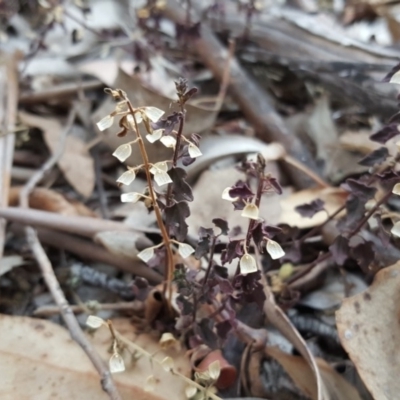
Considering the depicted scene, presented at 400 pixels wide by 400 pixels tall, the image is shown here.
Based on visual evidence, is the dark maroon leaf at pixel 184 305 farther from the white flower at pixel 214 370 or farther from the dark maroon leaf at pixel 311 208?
the dark maroon leaf at pixel 311 208

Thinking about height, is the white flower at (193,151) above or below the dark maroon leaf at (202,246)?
above

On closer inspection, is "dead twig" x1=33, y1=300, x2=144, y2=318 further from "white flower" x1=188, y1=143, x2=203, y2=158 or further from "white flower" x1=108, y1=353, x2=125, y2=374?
"white flower" x1=188, y1=143, x2=203, y2=158

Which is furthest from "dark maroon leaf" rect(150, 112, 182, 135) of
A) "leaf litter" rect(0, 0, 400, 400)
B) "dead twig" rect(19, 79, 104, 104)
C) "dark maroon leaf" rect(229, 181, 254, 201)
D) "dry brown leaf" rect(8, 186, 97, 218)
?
"dead twig" rect(19, 79, 104, 104)

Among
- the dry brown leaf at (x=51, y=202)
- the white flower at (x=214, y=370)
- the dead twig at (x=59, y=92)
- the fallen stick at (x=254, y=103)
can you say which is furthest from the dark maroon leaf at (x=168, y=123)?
the dead twig at (x=59, y=92)

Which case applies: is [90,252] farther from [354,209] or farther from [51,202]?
[354,209]

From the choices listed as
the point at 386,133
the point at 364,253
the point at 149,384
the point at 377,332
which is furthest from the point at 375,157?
the point at 149,384

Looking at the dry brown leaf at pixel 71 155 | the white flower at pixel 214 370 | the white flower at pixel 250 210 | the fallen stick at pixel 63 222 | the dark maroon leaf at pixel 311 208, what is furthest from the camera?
the dry brown leaf at pixel 71 155
